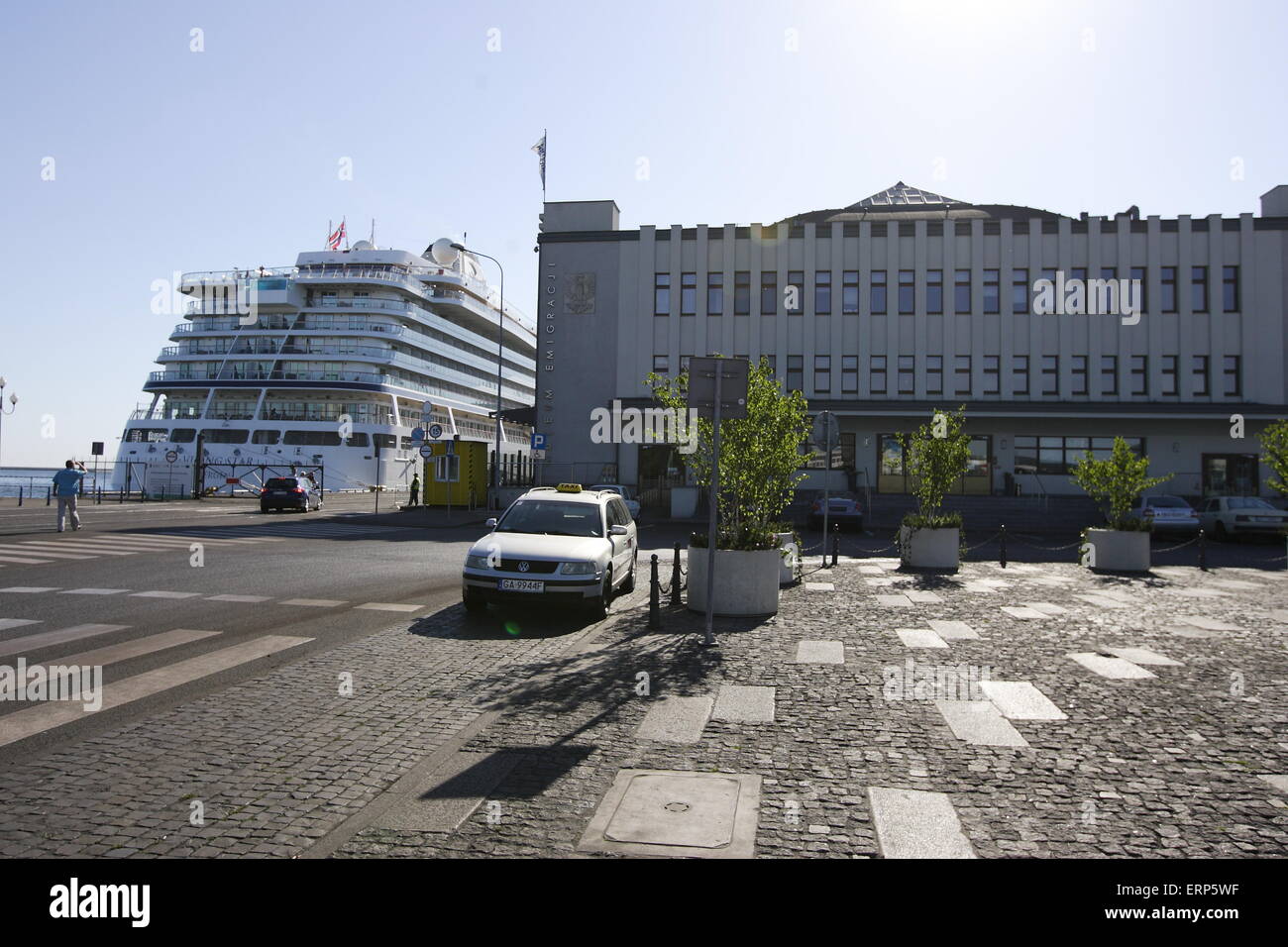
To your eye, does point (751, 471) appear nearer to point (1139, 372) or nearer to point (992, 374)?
point (992, 374)

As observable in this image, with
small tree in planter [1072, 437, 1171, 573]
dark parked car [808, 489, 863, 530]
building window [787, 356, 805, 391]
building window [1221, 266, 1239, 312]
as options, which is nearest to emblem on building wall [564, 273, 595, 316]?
→ building window [787, 356, 805, 391]

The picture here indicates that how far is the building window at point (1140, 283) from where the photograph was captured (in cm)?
3641

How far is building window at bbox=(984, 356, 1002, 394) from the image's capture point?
36.6 meters

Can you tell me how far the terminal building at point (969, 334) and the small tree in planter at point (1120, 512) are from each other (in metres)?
18.4

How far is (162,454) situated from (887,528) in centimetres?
4630

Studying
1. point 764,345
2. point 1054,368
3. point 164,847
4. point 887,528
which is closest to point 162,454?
point 764,345

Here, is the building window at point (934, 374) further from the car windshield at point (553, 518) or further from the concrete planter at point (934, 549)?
the car windshield at point (553, 518)

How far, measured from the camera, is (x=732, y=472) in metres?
10.6

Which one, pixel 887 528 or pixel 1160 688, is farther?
pixel 887 528

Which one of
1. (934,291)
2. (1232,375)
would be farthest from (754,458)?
(1232,375)

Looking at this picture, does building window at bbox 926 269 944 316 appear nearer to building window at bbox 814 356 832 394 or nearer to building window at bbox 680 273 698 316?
building window at bbox 814 356 832 394

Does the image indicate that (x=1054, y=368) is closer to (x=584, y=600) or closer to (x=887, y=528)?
(x=887, y=528)

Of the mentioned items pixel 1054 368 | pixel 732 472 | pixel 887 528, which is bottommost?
pixel 887 528
